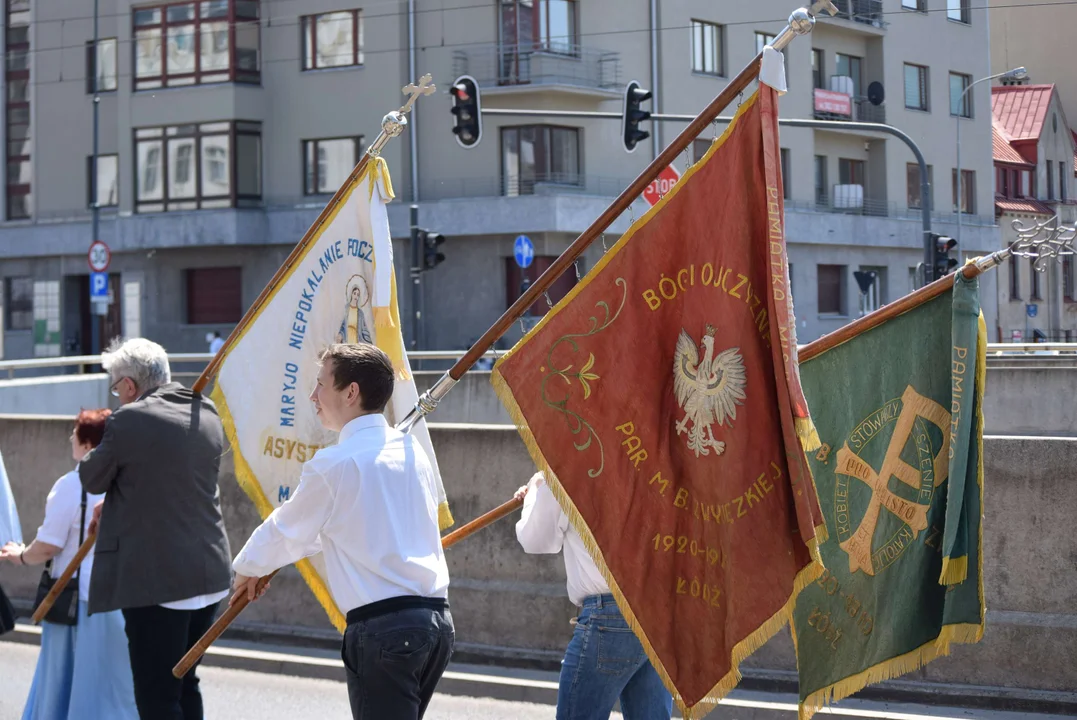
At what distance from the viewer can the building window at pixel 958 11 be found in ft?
153

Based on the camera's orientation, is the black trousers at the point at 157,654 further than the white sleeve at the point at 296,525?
Yes

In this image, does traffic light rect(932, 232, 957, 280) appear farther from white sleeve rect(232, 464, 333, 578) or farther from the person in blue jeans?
white sleeve rect(232, 464, 333, 578)

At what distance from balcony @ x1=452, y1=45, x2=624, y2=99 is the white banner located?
29338mm

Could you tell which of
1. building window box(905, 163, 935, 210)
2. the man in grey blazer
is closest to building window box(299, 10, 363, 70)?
building window box(905, 163, 935, 210)

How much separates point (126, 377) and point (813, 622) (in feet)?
9.66

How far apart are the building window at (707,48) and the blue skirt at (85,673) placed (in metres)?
33.7

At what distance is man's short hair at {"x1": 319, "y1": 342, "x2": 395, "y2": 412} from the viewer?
4.34 meters

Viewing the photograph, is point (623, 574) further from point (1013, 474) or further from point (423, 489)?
point (1013, 474)

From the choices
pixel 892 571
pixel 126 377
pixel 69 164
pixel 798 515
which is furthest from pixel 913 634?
pixel 69 164

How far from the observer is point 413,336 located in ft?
112

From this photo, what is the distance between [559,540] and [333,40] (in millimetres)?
34439

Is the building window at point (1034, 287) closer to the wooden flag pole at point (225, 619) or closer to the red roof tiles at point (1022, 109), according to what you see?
the red roof tiles at point (1022, 109)

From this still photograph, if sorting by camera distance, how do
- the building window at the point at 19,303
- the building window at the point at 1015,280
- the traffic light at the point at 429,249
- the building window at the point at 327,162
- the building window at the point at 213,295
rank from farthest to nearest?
the building window at the point at 1015,280
the building window at the point at 19,303
the building window at the point at 213,295
the building window at the point at 327,162
the traffic light at the point at 429,249

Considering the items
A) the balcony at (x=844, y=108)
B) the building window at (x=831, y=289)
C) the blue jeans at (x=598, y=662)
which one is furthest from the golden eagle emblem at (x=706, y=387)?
the balcony at (x=844, y=108)
